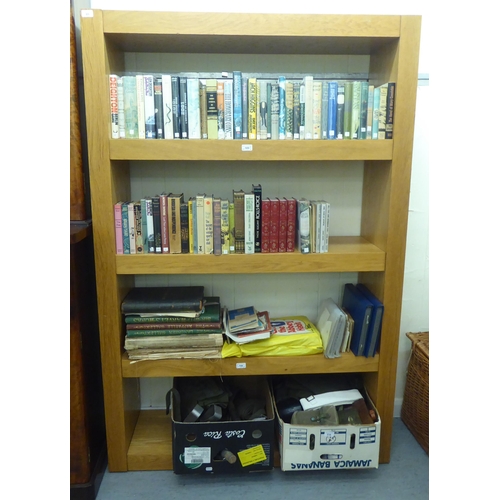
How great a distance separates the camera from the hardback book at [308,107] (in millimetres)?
1564

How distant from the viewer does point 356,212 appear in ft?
6.52

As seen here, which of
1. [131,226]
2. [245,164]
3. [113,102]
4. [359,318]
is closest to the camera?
[113,102]

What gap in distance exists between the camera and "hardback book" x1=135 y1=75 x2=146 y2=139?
153 centimetres

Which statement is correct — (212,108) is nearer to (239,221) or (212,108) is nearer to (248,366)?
(239,221)

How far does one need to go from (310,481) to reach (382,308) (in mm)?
785

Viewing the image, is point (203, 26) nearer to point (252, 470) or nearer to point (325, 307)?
point (325, 307)

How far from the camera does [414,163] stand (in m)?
1.96

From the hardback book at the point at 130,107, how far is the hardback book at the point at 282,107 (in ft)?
1.74

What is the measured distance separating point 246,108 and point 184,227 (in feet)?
1.67

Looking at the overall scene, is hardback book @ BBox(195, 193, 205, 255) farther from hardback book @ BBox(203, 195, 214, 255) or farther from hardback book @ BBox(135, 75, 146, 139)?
hardback book @ BBox(135, 75, 146, 139)

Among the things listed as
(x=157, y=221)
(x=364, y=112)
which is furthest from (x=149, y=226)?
(x=364, y=112)

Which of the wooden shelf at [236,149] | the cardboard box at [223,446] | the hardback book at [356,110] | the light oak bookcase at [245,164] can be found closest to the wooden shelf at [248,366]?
the light oak bookcase at [245,164]

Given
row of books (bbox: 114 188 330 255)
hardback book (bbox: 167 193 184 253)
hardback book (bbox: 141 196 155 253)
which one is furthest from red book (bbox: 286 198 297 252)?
hardback book (bbox: 141 196 155 253)
